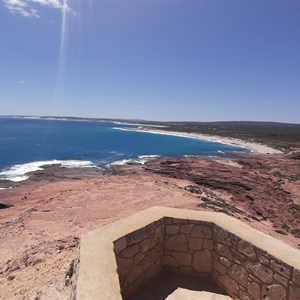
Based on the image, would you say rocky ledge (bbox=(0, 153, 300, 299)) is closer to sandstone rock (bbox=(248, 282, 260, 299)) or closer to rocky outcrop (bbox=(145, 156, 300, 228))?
rocky outcrop (bbox=(145, 156, 300, 228))

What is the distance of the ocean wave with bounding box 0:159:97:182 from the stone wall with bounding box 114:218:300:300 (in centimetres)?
3005

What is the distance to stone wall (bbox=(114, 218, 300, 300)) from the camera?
4635 mm

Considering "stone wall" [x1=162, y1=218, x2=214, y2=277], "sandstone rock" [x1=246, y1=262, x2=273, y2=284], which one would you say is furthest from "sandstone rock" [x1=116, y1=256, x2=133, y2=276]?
"sandstone rock" [x1=246, y1=262, x2=273, y2=284]

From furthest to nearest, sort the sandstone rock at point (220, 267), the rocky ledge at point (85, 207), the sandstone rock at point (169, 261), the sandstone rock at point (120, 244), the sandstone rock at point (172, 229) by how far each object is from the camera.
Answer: the rocky ledge at point (85, 207) → the sandstone rock at point (169, 261) → the sandstone rock at point (172, 229) → the sandstone rock at point (220, 267) → the sandstone rock at point (120, 244)

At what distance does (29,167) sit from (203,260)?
1516 inches

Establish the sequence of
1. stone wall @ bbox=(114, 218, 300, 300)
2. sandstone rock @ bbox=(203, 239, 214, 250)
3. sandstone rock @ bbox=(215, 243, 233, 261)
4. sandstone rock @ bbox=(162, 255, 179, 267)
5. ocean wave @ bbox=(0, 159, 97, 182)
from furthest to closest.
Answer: ocean wave @ bbox=(0, 159, 97, 182), sandstone rock @ bbox=(162, 255, 179, 267), sandstone rock @ bbox=(203, 239, 214, 250), sandstone rock @ bbox=(215, 243, 233, 261), stone wall @ bbox=(114, 218, 300, 300)

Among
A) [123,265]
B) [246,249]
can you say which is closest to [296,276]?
[246,249]

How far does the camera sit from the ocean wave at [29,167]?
32.6 m

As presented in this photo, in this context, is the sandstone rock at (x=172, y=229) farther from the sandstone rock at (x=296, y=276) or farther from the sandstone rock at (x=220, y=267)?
the sandstone rock at (x=296, y=276)

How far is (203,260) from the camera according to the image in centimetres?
587

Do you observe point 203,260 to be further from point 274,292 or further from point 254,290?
point 274,292

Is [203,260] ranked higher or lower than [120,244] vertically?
lower

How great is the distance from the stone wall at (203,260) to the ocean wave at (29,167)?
30.0 meters

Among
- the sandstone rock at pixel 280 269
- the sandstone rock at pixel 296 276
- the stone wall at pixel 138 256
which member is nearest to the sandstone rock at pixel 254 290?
the sandstone rock at pixel 280 269
